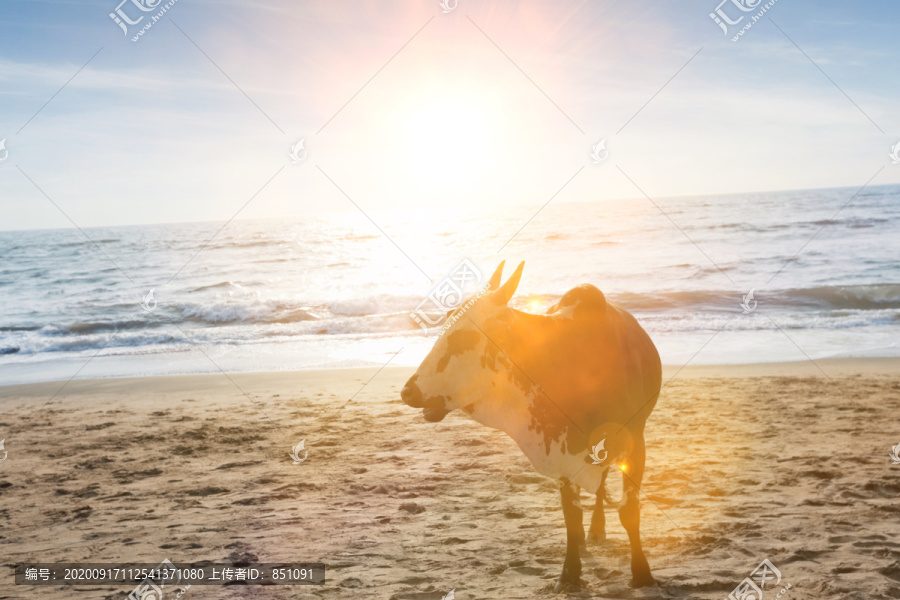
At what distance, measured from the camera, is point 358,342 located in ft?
60.2

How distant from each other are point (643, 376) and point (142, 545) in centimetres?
430

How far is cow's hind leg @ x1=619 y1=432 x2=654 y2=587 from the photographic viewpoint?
439 cm

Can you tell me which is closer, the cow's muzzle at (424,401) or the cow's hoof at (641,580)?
the cow's muzzle at (424,401)

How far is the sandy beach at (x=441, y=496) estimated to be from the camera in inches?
187

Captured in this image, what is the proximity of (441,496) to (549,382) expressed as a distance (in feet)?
9.50

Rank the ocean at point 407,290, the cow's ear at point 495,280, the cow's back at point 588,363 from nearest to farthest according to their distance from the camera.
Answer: the cow's ear at point 495,280 → the cow's back at point 588,363 → the ocean at point 407,290

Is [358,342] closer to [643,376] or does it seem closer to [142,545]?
[142,545]

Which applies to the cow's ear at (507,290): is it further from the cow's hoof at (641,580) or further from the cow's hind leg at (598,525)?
the cow's hind leg at (598,525)

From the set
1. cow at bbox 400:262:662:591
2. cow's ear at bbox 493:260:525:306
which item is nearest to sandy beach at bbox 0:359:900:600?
cow at bbox 400:262:662:591

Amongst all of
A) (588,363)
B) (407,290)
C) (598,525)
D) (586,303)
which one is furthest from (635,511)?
(407,290)

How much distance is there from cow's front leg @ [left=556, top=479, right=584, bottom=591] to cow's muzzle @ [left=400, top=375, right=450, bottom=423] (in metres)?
0.95

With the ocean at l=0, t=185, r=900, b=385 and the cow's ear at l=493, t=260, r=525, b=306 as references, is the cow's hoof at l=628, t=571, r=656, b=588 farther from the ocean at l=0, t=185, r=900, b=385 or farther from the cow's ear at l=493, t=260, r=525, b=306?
the ocean at l=0, t=185, r=900, b=385

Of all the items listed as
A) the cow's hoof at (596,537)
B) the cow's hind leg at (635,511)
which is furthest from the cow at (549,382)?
the cow's hoof at (596,537)

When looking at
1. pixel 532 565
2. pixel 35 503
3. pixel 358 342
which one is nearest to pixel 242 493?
pixel 35 503
